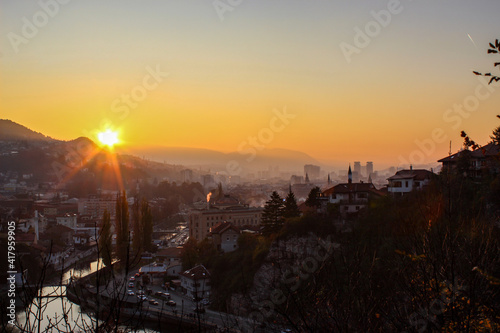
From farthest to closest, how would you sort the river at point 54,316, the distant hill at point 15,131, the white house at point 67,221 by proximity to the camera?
the distant hill at point 15,131
the white house at point 67,221
the river at point 54,316

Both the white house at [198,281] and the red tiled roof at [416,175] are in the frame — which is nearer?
the red tiled roof at [416,175]

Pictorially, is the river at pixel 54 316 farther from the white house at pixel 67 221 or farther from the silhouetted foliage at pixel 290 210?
the white house at pixel 67 221

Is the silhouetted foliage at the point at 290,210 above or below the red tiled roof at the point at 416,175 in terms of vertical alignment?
below

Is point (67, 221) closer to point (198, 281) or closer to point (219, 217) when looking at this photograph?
point (219, 217)

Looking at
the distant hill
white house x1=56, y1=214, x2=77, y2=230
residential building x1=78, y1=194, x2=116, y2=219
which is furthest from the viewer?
the distant hill

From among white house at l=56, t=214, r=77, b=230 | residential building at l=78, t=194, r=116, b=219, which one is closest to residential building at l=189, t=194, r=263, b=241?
white house at l=56, t=214, r=77, b=230

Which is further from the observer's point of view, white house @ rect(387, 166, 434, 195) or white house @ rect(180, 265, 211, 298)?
white house @ rect(180, 265, 211, 298)

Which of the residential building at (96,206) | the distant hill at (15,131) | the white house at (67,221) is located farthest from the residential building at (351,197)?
the distant hill at (15,131)

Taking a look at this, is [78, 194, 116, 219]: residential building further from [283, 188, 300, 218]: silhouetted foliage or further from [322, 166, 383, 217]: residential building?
[322, 166, 383, 217]: residential building

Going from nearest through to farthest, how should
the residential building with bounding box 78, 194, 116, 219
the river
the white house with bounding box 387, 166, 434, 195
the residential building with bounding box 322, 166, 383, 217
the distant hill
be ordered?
the river < the white house with bounding box 387, 166, 434, 195 < the residential building with bounding box 322, 166, 383, 217 < the residential building with bounding box 78, 194, 116, 219 < the distant hill
